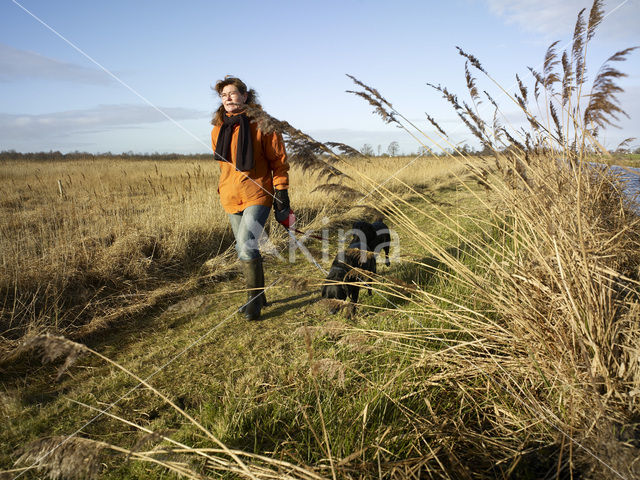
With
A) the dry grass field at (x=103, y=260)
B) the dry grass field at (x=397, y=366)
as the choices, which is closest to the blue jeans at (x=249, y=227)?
the dry grass field at (x=397, y=366)

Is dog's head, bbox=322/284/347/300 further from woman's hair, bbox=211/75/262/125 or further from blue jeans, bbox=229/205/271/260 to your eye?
woman's hair, bbox=211/75/262/125

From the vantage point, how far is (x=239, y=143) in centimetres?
336

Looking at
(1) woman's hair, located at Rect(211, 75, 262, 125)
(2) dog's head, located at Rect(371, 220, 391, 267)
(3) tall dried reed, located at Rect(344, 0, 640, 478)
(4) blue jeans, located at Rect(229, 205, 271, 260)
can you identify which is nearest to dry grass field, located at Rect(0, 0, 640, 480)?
(3) tall dried reed, located at Rect(344, 0, 640, 478)

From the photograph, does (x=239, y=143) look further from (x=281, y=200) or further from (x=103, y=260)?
(x=103, y=260)

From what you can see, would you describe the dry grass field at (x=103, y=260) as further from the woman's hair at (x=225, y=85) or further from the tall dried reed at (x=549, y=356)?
the woman's hair at (x=225, y=85)

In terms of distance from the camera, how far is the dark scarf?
3342 millimetres

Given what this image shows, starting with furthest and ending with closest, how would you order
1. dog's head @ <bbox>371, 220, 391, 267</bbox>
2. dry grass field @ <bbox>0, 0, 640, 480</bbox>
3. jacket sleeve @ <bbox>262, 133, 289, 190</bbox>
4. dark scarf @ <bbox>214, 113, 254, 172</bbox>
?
1. dog's head @ <bbox>371, 220, 391, 267</bbox>
2. jacket sleeve @ <bbox>262, 133, 289, 190</bbox>
3. dark scarf @ <bbox>214, 113, 254, 172</bbox>
4. dry grass field @ <bbox>0, 0, 640, 480</bbox>

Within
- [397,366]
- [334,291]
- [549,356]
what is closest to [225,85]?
[334,291]

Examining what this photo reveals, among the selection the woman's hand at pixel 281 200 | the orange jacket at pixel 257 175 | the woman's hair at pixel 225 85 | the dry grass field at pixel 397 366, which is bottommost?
the dry grass field at pixel 397 366

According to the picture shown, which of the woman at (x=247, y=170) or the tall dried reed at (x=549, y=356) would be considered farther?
the woman at (x=247, y=170)

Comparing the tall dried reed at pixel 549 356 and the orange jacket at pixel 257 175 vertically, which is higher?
the orange jacket at pixel 257 175

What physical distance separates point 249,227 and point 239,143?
0.83 metres

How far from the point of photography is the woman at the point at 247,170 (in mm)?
3379

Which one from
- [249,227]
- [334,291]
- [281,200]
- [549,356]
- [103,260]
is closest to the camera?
[549,356]
